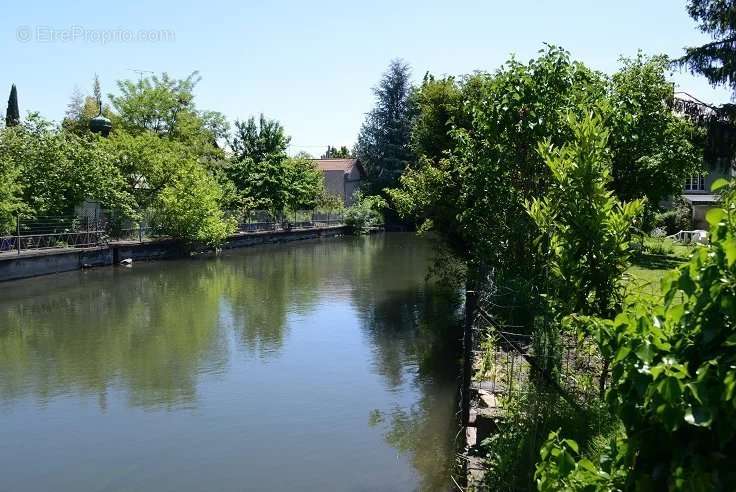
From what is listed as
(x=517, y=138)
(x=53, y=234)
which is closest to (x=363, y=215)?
(x=53, y=234)

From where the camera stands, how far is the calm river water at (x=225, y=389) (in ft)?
27.0

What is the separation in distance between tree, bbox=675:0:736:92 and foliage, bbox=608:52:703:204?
1.93 metres

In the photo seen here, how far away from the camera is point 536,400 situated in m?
6.64

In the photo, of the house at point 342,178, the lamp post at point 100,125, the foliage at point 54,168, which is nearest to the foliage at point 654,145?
the foliage at point 54,168

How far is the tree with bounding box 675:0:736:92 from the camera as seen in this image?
66.2ft

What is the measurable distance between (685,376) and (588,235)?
4.87 meters

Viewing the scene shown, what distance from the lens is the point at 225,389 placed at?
11523mm

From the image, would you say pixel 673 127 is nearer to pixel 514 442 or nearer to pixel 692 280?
pixel 514 442

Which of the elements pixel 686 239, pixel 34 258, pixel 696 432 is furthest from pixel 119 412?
pixel 686 239

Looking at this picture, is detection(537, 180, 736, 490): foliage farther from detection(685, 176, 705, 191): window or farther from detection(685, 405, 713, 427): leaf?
detection(685, 176, 705, 191): window

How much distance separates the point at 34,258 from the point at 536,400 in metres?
23.3

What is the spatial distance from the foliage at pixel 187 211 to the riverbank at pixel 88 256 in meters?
0.87

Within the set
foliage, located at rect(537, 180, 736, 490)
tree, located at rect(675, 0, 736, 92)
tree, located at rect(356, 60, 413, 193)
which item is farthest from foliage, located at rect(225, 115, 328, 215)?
foliage, located at rect(537, 180, 736, 490)

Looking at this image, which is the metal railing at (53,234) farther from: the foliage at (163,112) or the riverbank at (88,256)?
the foliage at (163,112)
